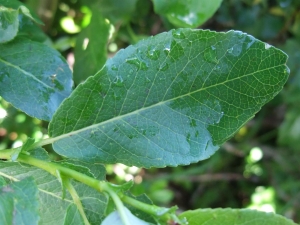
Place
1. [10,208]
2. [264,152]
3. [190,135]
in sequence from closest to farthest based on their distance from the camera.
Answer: [10,208]
[190,135]
[264,152]

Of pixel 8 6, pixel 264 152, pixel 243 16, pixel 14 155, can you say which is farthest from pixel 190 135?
pixel 264 152

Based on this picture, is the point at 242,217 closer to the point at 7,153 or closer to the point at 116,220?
the point at 116,220

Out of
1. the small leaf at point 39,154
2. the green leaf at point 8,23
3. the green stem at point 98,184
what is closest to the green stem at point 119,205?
the green stem at point 98,184

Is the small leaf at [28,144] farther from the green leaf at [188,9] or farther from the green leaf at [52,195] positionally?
the green leaf at [188,9]

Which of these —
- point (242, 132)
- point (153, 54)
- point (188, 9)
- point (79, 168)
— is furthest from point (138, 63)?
point (242, 132)

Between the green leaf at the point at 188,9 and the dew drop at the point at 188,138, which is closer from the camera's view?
the dew drop at the point at 188,138

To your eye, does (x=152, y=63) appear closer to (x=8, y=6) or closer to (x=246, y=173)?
(x=8, y=6)

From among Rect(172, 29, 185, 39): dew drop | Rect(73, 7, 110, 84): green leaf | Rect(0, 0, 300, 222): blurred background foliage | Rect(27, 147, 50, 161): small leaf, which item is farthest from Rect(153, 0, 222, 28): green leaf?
Rect(27, 147, 50, 161): small leaf
